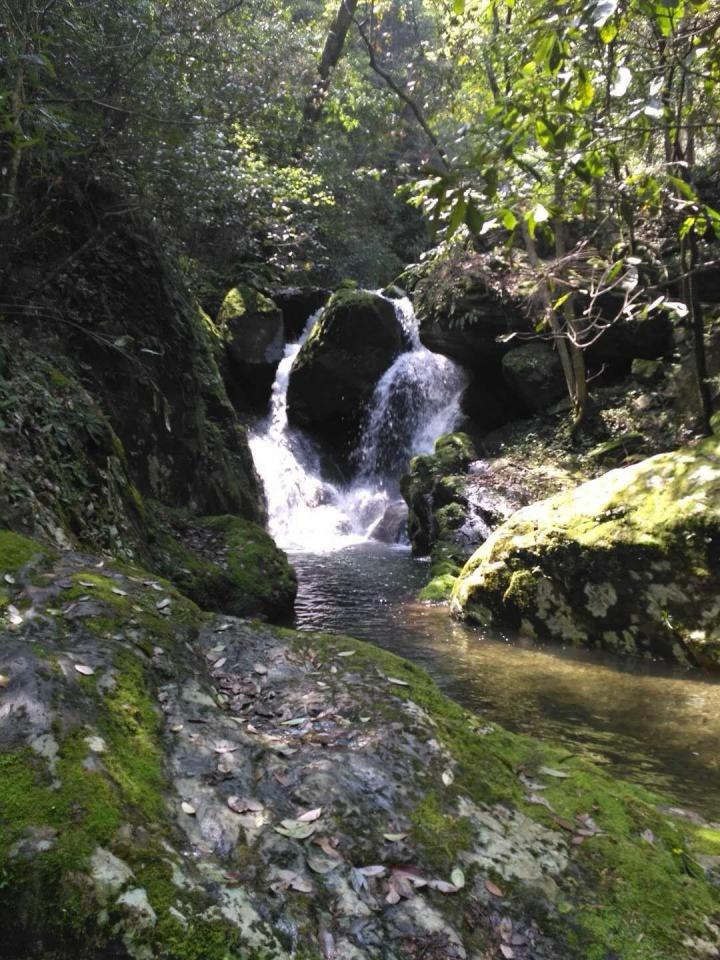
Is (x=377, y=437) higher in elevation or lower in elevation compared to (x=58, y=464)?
higher

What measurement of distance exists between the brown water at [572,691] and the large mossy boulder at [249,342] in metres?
9.68

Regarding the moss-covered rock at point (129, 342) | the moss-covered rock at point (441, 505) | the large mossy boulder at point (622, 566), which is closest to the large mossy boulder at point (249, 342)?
the moss-covered rock at point (441, 505)

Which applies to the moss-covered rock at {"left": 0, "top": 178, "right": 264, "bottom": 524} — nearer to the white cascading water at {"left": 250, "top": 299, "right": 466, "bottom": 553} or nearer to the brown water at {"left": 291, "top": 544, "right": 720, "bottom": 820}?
the brown water at {"left": 291, "top": 544, "right": 720, "bottom": 820}

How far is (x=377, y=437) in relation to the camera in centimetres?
1780

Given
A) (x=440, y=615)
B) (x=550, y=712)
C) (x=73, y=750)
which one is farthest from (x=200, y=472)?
(x=73, y=750)

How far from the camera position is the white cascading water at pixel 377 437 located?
16234mm

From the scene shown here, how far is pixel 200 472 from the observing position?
9250 millimetres

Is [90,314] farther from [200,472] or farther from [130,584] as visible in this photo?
[130,584]

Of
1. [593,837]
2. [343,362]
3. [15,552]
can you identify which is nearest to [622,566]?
[593,837]

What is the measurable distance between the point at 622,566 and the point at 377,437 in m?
11.4

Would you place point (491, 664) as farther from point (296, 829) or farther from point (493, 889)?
point (296, 829)

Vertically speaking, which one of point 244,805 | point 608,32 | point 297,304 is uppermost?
point 297,304

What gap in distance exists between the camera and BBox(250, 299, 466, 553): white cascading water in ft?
53.3

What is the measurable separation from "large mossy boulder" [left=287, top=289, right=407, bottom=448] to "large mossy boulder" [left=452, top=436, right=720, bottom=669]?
10.1 metres
